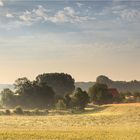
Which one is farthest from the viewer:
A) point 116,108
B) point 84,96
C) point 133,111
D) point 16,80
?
point 16,80

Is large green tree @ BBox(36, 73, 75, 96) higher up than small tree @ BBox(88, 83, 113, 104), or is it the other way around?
large green tree @ BBox(36, 73, 75, 96)

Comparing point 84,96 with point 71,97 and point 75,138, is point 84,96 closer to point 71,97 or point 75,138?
Result: point 71,97

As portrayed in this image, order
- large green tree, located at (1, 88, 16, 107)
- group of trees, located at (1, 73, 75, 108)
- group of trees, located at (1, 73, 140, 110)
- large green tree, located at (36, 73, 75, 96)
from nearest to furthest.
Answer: group of trees, located at (1, 73, 140, 110) → group of trees, located at (1, 73, 75, 108) → large green tree, located at (1, 88, 16, 107) → large green tree, located at (36, 73, 75, 96)

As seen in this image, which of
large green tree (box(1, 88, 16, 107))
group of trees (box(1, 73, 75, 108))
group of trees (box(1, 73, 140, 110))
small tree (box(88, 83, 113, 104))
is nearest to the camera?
group of trees (box(1, 73, 140, 110))

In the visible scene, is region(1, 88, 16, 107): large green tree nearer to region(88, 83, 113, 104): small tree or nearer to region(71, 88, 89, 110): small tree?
region(71, 88, 89, 110): small tree

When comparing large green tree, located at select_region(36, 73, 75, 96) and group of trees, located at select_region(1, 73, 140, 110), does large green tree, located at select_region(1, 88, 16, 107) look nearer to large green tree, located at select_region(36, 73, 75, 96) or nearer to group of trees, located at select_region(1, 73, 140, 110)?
group of trees, located at select_region(1, 73, 140, 110)

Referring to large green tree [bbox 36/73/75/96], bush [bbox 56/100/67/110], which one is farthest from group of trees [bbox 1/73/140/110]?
large green tree [bbox 36/73/75/96]

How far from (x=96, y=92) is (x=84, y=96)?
10954 mm

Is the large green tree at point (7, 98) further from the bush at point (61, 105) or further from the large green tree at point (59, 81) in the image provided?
the large green tree at point (59, 81)

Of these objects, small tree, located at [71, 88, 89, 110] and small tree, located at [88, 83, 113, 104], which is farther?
small tree, located at [88, 83, 113, 104]

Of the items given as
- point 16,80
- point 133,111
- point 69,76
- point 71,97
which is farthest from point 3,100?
point 133,111

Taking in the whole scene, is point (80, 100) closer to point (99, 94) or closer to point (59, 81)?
point (99, 94)

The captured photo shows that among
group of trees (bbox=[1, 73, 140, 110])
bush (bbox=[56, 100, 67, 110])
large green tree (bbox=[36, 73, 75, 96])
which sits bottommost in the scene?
bush (bbox=[56, 100, 67, 110])

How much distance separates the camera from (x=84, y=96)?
4560 inches
